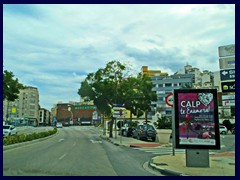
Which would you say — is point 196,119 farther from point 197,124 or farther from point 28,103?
point 28,103

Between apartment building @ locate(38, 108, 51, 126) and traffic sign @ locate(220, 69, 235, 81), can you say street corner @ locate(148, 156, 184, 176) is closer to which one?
traffic sign @ locate(220, 69, 235, 81)

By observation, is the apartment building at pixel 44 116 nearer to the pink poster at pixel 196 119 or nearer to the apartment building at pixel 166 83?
the apartment building at pixel 166 83

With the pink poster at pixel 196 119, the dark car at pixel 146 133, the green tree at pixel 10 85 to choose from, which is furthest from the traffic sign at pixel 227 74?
the green tree at pixel 10 85

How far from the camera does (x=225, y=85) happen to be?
35.2 ft

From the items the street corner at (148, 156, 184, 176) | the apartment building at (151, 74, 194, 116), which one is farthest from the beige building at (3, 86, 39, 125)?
the street corner at (148, 156, 184, 176)

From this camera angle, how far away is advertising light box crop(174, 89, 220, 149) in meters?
11.6

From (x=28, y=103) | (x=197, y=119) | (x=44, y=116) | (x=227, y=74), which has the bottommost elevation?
(x=44, y=116)

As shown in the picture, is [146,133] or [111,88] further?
[111,88]

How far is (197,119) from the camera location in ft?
38.5

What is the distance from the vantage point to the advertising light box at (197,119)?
38.0ft

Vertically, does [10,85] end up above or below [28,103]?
below

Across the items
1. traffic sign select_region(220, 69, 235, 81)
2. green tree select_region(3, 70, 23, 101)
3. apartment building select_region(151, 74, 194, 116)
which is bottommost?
traffic sign select_region(220, 69, 235, 81)

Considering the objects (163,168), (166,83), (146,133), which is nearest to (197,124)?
(163,168)
